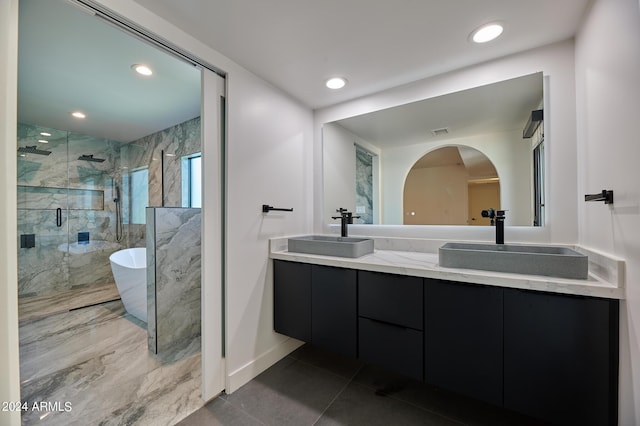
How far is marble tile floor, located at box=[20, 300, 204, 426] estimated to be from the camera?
1444mm

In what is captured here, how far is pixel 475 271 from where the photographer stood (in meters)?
1.26

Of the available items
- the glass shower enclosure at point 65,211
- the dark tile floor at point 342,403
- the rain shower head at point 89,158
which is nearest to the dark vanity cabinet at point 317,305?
A: the dark tile floor at point 342,403

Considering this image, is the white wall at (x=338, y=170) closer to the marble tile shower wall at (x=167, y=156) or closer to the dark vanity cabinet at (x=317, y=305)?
the dark vanity cabinet at (x=317, y=305)

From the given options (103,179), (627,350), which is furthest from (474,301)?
(103,179)

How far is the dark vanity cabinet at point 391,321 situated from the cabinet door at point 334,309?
0.06m

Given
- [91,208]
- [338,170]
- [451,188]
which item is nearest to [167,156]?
[91,208]

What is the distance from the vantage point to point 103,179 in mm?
3902

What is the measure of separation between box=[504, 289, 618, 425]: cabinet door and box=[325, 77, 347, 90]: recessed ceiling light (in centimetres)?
172

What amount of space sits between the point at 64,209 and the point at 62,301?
4.17 feet

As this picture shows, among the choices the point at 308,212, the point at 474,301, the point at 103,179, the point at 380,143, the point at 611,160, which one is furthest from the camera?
the point at 103,179

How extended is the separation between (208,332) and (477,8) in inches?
91.7

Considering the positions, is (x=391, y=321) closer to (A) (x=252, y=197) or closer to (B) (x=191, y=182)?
(A) (x=252, y=197)

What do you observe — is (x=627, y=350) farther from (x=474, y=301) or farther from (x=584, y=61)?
(x=584, y=61)

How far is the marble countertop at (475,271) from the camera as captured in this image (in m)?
0.99
